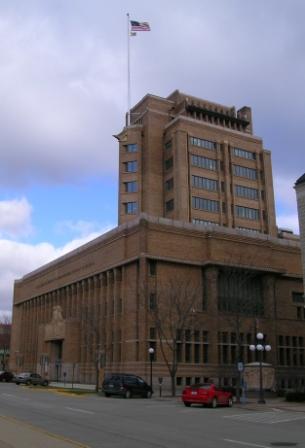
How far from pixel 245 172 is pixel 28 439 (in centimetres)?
8737

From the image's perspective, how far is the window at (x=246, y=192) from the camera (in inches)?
3740

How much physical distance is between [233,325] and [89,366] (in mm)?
18548

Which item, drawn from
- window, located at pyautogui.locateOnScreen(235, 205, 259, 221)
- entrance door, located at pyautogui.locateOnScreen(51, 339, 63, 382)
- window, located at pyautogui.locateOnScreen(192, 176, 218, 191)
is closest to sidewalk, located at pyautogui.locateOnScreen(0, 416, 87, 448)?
entrance door, located at pyautogui.locateOnScreen(51, 339, 63, 382)

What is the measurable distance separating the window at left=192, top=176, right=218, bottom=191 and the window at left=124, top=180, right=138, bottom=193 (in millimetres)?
10091

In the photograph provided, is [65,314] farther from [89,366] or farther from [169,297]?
[169,297]

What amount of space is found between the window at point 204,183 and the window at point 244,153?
761 cm

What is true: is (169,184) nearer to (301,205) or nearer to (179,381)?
(179,381)

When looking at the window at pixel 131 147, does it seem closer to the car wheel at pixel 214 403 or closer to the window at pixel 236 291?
the window at pixel 236 291

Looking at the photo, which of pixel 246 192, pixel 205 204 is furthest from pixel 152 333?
pixel 246 192

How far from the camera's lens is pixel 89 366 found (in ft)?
208

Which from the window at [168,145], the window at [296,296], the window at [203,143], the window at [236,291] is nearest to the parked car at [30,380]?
the window at [236,291]

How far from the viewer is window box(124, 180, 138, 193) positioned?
94.6 m

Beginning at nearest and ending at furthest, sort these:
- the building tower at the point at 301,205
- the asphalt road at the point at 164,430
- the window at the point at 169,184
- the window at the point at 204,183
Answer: the asphalt road at the point at 164,430
the building tower at the point at 301,205
the window at the point at 204,183
the window at the point at 169,184

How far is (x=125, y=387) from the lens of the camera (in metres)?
38.8
